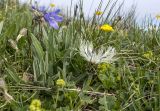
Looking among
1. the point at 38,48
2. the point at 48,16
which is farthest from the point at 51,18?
the point at 38,48

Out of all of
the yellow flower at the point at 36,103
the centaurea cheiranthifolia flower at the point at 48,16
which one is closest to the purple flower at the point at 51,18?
the centaurea cheiranthifolia flower at the point at 48,16

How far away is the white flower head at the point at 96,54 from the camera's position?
2.05m

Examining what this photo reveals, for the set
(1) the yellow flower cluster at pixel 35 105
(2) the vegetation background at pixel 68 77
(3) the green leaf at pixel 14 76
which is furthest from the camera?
(3) the green leaf at pixel 14 76

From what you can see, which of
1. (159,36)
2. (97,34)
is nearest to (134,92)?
(97,34)

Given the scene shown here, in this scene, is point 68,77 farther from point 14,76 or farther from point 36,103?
point 36,103

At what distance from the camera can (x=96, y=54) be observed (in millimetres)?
2113

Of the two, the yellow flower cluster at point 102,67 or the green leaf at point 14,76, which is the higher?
the yellow flower cluster at point 102,67

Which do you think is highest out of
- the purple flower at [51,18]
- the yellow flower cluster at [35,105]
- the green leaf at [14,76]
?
the purple flower at [51,18]

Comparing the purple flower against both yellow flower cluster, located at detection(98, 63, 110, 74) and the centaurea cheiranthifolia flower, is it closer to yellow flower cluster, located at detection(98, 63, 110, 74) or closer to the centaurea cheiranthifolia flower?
the centaurea cheiranthifolia flower

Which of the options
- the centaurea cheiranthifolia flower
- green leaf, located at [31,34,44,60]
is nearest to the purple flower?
the centaurea cheiranthifolia flower

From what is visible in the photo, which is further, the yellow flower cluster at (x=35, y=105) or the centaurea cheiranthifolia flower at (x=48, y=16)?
the centaurea cheiranthifolia flower at (x=48, y=16)

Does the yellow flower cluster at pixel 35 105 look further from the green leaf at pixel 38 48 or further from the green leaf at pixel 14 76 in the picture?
the green leaf at pixel 38 48

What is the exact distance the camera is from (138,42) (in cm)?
279

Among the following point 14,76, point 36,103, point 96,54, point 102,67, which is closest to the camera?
point 36,103
